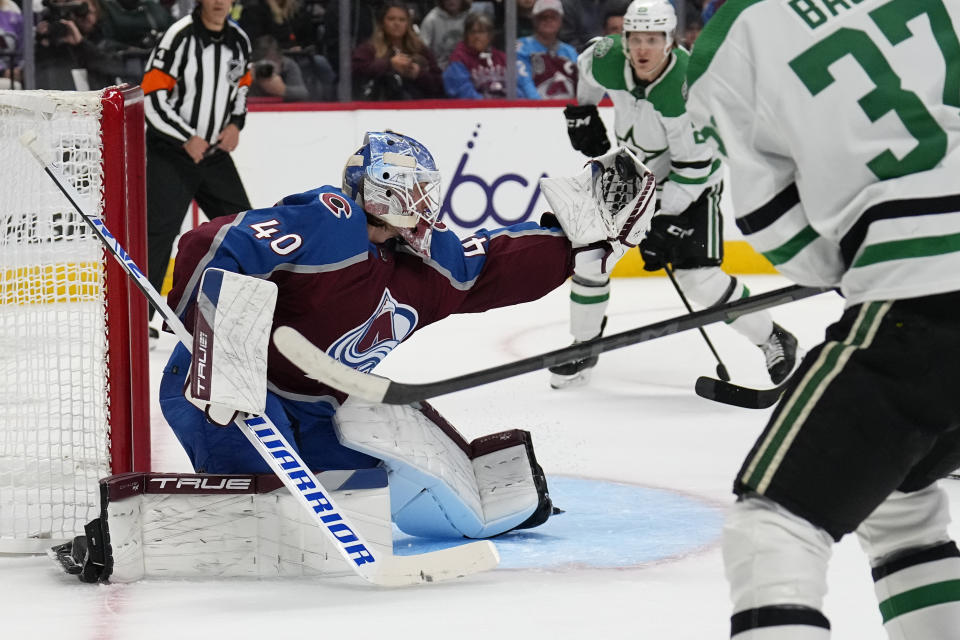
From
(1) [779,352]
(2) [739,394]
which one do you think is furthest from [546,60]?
(2) [739,394]

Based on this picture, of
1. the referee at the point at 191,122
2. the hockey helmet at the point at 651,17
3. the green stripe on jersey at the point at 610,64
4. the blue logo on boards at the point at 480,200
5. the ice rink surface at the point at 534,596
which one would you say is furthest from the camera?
the blue logo on boards at the point at 480,200

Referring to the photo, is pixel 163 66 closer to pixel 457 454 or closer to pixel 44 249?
pixel 44 249

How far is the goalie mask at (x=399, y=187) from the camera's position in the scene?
2422 mm

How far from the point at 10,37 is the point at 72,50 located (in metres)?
0.26

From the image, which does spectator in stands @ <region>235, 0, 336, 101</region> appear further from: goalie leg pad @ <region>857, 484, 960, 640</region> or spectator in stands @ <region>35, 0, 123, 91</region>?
goalie leg pad @ <region>857, 484, 960, 640</region>

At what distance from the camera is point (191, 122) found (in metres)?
5.05

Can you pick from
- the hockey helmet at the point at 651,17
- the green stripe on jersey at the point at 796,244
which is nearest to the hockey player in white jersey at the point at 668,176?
the hockey helmet at the point at 651,17

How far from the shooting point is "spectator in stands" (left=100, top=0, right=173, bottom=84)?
6156 millimetres

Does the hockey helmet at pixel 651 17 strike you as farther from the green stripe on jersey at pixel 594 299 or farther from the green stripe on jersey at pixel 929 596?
the green stripe on jersey at pixel 929 596

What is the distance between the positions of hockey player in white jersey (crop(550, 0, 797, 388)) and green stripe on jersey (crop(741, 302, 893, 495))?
2.83m

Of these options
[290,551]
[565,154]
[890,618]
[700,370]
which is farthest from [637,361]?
[890,618]

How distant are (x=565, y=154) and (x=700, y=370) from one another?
1.90 metres

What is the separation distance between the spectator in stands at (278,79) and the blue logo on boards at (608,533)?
3642 millimetres

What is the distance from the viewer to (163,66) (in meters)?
5.04
